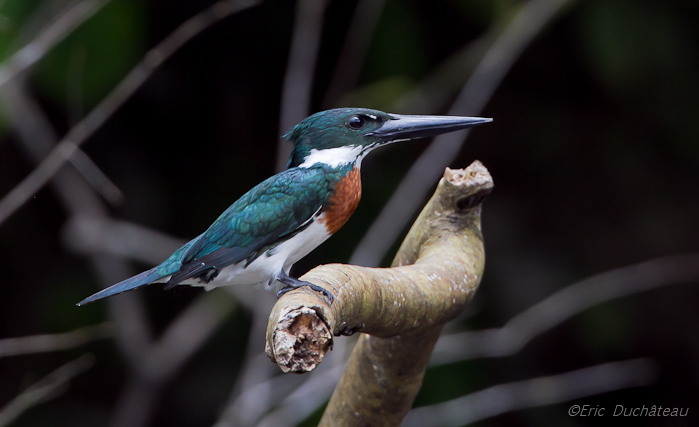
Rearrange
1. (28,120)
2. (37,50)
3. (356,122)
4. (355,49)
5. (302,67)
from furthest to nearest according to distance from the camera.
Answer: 1. (355,49)
2. (28,120)
3. (302,67)
4. (37,50)
5. (356,122)

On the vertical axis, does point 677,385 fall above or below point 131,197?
below

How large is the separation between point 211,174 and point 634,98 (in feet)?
6.84

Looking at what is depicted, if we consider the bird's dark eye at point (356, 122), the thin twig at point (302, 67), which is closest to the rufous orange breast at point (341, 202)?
the bird's dark eye at point (356, 122)

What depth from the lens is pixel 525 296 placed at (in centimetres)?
325

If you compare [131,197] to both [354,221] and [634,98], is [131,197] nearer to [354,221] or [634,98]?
[354,221]


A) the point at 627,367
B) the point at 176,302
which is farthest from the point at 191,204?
the point at 627,367

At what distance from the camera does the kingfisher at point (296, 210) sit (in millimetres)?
1530

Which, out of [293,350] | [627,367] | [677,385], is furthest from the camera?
[677,385]

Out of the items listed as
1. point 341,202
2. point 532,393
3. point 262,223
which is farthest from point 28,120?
point 532,393

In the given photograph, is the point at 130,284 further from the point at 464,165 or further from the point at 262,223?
the point at 464,165

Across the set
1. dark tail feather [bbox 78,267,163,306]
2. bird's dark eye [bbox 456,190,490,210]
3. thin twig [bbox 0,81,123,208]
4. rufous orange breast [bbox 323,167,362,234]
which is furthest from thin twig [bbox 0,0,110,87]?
bird's dark eye [bbox 456,190,490,210]

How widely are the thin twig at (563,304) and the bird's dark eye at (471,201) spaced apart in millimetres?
1026

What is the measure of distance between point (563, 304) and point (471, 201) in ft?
5.13

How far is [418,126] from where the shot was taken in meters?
1.61
